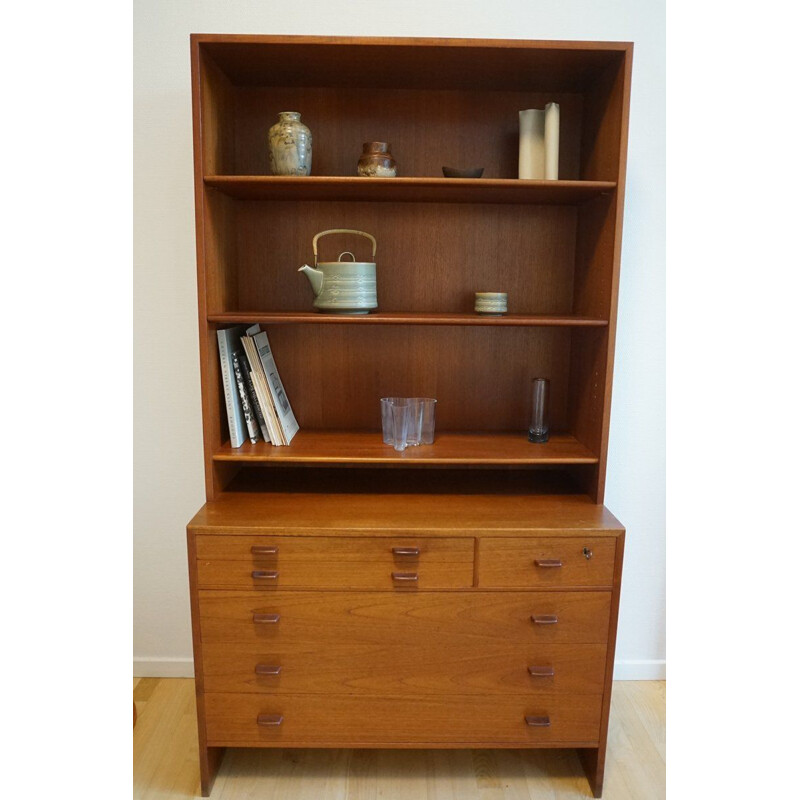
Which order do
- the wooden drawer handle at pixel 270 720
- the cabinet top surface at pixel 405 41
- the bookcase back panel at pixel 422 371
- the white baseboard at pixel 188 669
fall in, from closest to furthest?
the cabinet top surface at pixel 405 41 < the wooden drawer handle at pixel 270 720 < the bookcase back panel at pixel 422 371 < the white baseboard at pixel 188 669

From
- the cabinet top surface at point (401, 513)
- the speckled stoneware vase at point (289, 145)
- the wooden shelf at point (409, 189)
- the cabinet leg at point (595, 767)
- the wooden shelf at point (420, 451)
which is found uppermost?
the speckled stoneware vase at point (289, 145)

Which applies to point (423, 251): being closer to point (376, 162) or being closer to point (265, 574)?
point (376, 162)

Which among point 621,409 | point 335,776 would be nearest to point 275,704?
point 335,776

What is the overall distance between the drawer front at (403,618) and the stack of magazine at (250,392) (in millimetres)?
471

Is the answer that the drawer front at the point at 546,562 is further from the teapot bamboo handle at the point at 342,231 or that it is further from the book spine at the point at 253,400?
the teapot bamboo handle at the point at 342,231

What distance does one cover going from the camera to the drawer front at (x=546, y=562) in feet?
5.57

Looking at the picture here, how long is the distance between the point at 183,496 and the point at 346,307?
0.91 m

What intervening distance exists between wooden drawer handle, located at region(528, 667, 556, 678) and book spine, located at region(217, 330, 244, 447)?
1.03 m

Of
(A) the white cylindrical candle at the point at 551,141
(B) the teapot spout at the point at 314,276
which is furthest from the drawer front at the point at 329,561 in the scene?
(A) the white cylindrical candle at the point at 551,141

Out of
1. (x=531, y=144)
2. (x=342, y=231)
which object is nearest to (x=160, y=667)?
(x=342, y=231)

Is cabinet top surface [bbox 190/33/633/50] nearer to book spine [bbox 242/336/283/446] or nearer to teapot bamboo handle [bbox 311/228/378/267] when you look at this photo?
teapot bamboo handle [bbox 311/228/378/267]

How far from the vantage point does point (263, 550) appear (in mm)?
1681

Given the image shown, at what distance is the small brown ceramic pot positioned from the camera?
178 cm
